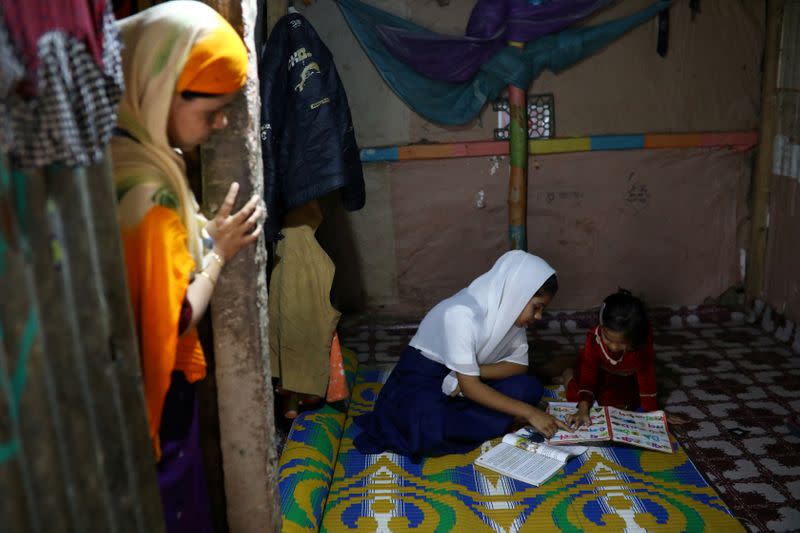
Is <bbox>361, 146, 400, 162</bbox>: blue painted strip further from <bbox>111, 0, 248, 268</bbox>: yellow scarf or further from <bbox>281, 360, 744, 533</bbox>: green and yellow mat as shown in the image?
<bbox>111, 0, 248, 268</bbox>: yellow scarf

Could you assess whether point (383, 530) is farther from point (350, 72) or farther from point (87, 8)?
point (350, 72)

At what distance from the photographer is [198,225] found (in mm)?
1618

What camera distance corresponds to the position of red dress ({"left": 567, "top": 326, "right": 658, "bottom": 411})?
3277mm

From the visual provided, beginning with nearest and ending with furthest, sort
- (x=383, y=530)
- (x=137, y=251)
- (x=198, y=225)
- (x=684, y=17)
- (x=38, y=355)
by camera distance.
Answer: (x=38, y=355)
(x=137, y=251)
(x=198, y=225)
(x=383, y=530)
(x=684, y=17)

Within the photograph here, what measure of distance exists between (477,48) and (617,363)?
6.42 feet

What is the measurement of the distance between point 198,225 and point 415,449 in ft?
5.61

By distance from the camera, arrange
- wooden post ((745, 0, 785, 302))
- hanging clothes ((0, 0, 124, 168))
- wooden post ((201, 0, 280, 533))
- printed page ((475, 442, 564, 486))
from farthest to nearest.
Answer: wooden post ((745, 0, 785, 302)) → printed page ((475, 442, 564, 486)) → wooden post ((201, 0, 280, 533)) → hanging clothes ((0, 0, 124, 168))

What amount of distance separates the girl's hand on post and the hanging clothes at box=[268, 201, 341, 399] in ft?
5.04

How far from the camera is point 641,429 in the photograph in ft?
10.3

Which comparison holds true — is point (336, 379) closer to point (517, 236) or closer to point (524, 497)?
point (524, 497)

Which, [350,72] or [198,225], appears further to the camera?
[350,72]

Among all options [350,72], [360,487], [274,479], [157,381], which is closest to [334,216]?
[350,72]

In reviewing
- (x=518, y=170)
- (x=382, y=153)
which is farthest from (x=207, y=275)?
(x=518, y=170)

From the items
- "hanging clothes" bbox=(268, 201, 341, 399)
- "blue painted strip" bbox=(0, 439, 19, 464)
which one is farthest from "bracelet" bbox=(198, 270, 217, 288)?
"hanging clothes" bbox=(268, 201, 341, 399)
